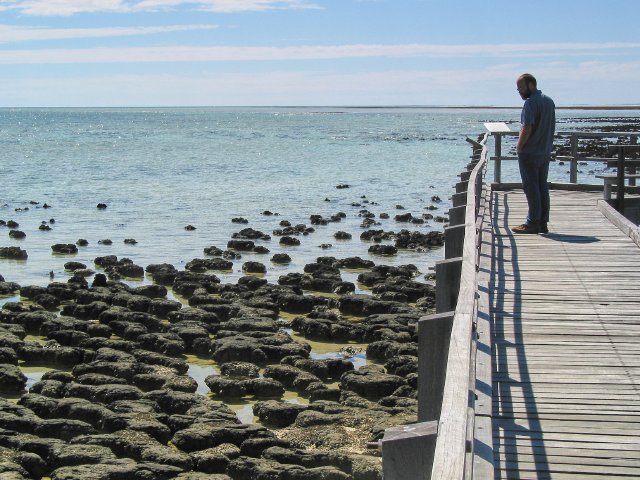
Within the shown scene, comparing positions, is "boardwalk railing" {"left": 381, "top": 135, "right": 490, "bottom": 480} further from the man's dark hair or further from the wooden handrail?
the man's dark hair

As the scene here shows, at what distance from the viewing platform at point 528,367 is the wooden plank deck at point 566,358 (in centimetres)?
1

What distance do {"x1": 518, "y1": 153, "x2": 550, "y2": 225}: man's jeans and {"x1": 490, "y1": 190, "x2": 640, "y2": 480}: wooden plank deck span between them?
502 millimetres

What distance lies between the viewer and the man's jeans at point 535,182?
1308cm

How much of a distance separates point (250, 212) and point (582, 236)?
23722 mm

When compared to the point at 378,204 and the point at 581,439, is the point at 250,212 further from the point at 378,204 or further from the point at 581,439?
the point at 581,439

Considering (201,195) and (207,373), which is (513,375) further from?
(201,195)

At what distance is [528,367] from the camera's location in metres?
7.05

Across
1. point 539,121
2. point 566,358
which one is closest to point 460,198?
point 539,121

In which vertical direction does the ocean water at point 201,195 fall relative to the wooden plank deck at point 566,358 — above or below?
below

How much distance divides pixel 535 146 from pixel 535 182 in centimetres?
51

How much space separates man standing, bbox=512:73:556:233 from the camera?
1264 centimetres

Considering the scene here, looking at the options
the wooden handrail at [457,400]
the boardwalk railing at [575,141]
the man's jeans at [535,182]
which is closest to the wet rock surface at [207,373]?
the man's jeans at [535,182]

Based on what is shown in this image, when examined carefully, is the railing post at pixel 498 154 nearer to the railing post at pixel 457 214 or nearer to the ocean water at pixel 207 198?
the ocean water at pixel 207 198

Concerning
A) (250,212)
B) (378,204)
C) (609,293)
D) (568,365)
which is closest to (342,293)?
(609,293)
